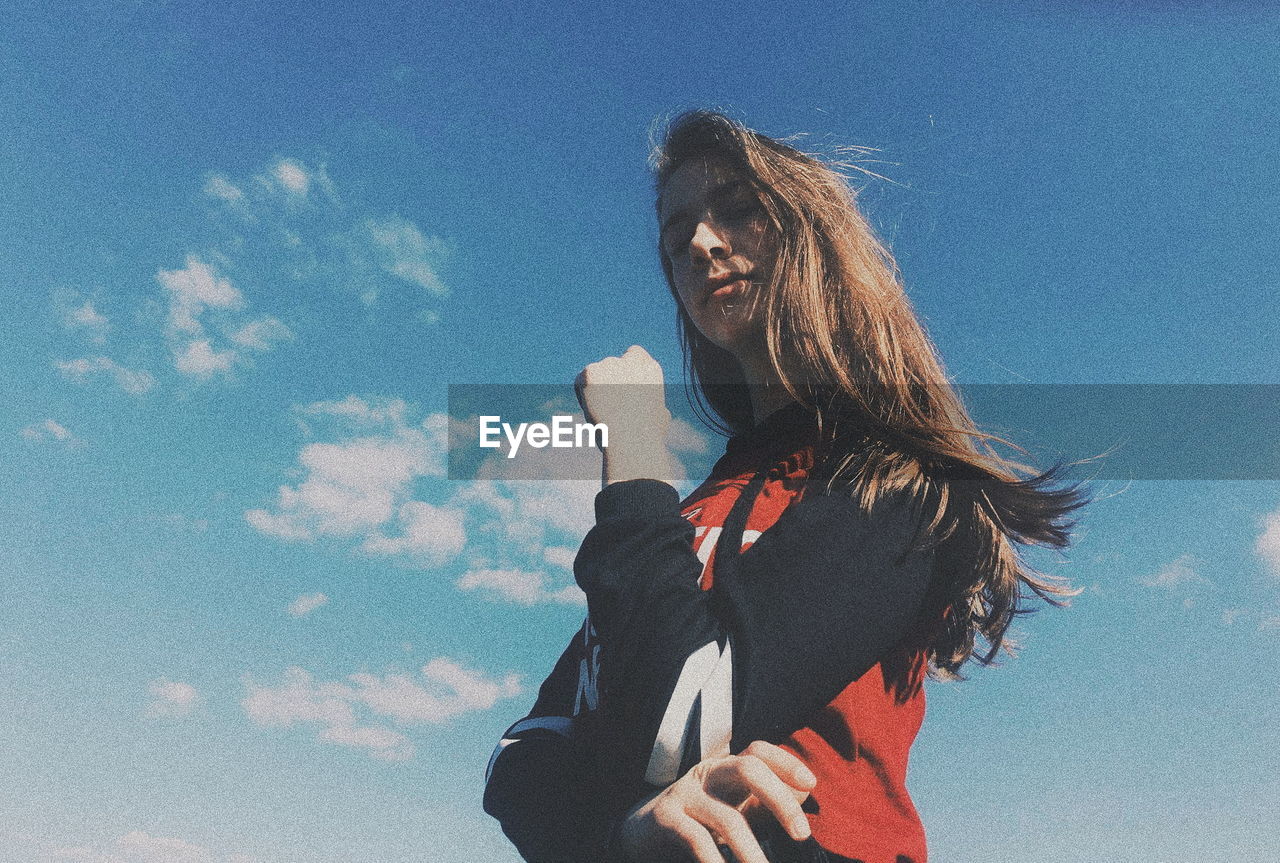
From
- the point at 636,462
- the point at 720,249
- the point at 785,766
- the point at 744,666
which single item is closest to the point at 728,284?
the point at 720,249

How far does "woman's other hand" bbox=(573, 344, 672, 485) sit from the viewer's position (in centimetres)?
189

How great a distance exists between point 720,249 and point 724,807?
135 centimetres

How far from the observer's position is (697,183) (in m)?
2.41

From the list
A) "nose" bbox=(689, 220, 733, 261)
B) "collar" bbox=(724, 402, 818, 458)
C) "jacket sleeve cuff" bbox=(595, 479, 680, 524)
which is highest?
"nose" bbox=(689, 220, 733, 261)

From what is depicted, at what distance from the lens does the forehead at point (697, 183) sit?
7.76ft

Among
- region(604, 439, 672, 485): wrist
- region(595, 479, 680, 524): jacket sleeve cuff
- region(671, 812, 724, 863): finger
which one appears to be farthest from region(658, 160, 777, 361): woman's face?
region(671, 812, 724, 863): finger

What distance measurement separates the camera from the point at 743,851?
1.43 meters

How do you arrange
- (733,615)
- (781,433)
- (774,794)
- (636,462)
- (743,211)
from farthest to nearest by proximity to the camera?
1. (743,211)
2. (781,433)
3. (636,462)
4. (733,615)
5. (774,794)

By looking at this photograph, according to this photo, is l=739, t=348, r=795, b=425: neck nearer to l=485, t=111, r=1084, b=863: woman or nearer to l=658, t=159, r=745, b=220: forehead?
l=485, t=111, r=1084, b=863: woman

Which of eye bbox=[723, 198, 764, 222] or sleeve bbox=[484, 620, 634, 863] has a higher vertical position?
eye bbox=[723, 198, 764, 222]

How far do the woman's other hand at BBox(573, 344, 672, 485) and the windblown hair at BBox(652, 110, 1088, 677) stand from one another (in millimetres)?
322

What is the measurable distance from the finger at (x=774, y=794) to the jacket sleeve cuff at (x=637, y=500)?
1.66 ft

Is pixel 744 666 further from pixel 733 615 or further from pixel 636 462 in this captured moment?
pixel 636 462

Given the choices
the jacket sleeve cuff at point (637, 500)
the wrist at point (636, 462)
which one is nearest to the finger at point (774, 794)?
the jacket sleeve cuff at point (637, 500)
